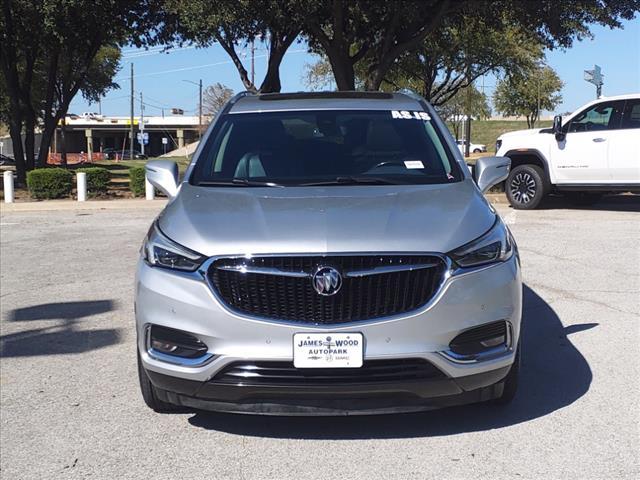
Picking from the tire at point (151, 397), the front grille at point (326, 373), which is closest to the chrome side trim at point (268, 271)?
the front grille at point (326, 373)

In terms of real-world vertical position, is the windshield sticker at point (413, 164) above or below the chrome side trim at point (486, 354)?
above

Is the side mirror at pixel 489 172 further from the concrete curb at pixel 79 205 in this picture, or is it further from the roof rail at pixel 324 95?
the concrete curb at pixel 79 205

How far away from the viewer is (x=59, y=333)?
20.1 ft

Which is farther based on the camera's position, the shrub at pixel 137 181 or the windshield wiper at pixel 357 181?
the shrub at pixel 137 181

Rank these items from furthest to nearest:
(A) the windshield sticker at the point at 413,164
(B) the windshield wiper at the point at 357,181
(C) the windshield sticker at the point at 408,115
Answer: (C) the windshield sticker at the point at 408,115 → (A) the windshield sticker at the point at 413,164 → (B) the windshield wiper at the point at 357,181

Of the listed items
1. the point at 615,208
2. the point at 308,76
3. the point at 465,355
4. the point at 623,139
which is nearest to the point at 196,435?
the point at 465,355

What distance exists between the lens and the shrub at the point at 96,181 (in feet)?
64.6

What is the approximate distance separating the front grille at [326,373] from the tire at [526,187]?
11.2 meters

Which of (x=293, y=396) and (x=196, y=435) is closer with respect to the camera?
(x=293, y=396)

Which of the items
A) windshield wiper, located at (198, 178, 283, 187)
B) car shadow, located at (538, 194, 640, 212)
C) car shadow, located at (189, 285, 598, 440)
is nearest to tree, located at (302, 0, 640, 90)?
car shadow, located at (538, 194, 640, 212)

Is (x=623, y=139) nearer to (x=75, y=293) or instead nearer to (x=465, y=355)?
(x=75, y=293)

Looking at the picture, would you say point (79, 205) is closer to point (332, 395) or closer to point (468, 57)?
point (332, 395)

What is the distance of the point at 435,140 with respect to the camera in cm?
511

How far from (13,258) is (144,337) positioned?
6884 millimetres
